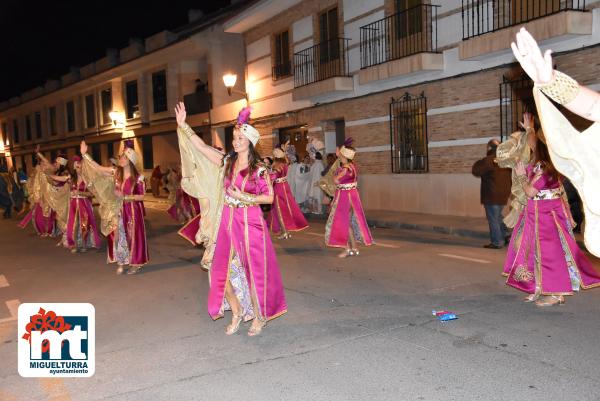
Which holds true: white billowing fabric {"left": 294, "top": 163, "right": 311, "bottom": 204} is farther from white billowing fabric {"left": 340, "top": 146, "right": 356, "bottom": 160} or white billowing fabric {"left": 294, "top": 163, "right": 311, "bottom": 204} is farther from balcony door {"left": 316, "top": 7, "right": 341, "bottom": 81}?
white billowing fabric {"left": 340, "top": 146, "right": 356, "bottom": 160}

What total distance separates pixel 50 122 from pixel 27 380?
45.7 m

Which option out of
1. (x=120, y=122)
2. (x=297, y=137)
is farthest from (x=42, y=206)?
(x=120, y=122)

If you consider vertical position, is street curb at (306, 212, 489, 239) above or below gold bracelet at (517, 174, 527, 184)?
below

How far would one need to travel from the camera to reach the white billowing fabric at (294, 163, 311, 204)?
1817cm

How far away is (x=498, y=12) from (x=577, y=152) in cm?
1163

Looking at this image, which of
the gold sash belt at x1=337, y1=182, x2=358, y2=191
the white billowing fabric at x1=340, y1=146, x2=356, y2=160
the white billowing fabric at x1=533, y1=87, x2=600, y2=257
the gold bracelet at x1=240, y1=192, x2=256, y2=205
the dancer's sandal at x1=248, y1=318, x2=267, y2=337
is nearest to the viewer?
the white billowing fabric at x1=533, y1=87, x2=600, y2=257

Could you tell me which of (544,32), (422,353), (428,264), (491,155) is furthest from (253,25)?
(422,353)

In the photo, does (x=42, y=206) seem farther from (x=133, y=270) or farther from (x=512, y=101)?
(x=512, y=101)

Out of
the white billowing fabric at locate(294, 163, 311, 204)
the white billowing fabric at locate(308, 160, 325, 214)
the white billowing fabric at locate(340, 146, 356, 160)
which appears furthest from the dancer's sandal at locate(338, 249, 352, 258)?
the white billowing fabric at locate(294, 163, 311, 204)

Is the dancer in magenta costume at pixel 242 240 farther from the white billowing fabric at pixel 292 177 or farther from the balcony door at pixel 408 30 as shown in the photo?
the white billowing fabric at pixel 292 177

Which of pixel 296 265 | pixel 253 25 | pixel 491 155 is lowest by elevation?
pixel 296 265

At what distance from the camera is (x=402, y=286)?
726 cm

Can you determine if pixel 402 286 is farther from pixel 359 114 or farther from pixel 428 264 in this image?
pixel 359 114

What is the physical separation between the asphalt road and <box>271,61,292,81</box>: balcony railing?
562 inches
